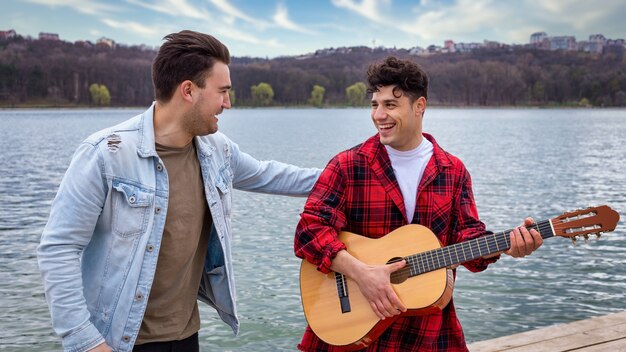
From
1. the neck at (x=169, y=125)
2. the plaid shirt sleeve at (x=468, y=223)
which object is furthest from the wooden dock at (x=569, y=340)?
the neck at (x=169, y=125)

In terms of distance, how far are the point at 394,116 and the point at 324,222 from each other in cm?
61

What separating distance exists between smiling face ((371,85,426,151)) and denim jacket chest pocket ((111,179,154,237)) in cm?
115

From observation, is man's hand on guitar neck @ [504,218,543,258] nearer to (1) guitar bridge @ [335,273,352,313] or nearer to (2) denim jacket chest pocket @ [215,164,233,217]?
(1) guitar bridge @ [335,273,352,313]

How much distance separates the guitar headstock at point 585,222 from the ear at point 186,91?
1.73m

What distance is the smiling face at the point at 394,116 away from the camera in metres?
3.27

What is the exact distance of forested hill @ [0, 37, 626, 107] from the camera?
13966cm

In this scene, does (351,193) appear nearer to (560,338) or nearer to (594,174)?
(560,338)

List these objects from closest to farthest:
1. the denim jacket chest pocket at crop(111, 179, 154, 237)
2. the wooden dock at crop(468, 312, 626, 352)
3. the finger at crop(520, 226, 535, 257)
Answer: the denim jacket chest pocket at crop(111, 179, 154, 237) → the finger at crop(520, 226, 535, 257) → the wooden dock at crop(468, 312, 626, 352)

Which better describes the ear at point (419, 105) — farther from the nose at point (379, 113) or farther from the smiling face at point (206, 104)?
the smiling face at point (206, 104)

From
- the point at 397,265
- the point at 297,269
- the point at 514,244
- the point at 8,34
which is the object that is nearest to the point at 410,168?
the point at 397,265

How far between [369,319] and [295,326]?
5255 millimetres

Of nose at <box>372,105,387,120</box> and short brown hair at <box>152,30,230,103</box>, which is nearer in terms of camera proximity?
short brown hair at <box>152,30,230,103</box>

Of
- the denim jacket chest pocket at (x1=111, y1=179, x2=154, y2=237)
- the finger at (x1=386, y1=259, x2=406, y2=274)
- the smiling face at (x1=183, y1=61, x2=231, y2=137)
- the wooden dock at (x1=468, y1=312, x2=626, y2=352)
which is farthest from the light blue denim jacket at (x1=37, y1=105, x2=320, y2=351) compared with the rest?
the wooden dock at (x1=468, y1=312, x2=626, y2=352)

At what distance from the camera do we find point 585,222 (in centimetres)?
309
